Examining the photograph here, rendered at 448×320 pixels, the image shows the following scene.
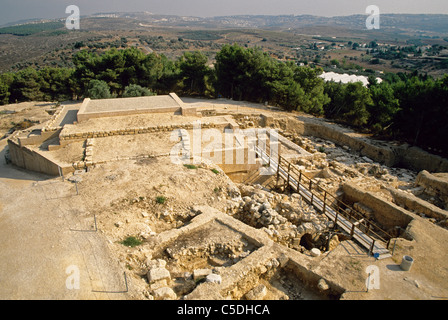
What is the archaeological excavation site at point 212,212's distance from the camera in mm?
6113

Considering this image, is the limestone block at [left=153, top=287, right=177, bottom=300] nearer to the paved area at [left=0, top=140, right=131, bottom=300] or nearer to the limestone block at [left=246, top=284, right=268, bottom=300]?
the paved area at [left=0, top=140, right=131, bottom=300]

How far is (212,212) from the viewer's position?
8305mm

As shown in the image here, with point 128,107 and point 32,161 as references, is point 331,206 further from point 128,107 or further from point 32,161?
point 32,161

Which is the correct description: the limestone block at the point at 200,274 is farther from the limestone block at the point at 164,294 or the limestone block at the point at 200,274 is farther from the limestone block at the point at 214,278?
the limestone block at the point at 164,294

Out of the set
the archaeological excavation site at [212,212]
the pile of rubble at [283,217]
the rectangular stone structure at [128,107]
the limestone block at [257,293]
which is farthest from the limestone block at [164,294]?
the rectangular stone structure at [128,107]

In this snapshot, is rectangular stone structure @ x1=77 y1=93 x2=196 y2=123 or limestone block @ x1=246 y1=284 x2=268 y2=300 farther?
rectangular stone structure @ x1=77 y1=93 x2=196 y2=123

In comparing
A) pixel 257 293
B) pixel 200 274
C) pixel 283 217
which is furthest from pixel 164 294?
pixel 283 217

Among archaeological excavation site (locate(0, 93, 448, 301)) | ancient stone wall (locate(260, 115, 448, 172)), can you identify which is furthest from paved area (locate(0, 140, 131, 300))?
ancient stone wall (locate(260, 115, 448, 172))

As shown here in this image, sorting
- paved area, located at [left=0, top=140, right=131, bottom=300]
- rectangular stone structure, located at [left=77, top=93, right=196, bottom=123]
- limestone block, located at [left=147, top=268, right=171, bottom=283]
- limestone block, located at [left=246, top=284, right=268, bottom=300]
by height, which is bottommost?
limestone block, located at [left=246, top=284, right=268, bottom=300]

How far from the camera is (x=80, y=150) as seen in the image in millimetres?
11500

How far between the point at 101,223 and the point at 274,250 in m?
4.39

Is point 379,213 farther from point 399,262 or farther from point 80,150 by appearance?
point 80,150

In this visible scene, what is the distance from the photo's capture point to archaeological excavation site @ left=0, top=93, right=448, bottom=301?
6113 mm
